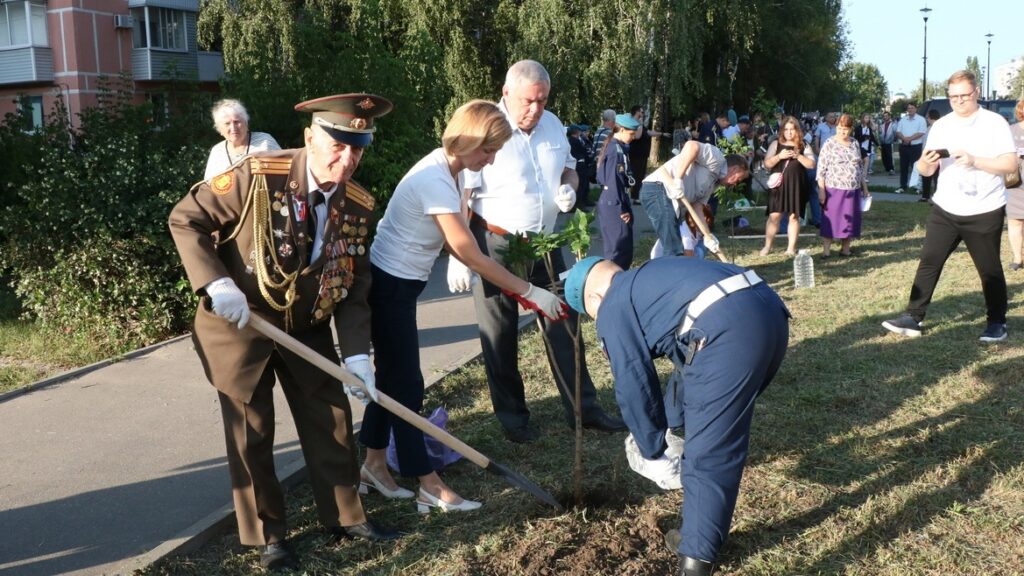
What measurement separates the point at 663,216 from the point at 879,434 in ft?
12.9

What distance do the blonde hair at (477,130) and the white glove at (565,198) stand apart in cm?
121

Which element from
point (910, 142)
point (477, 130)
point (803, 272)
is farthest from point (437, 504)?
point (910, 142)

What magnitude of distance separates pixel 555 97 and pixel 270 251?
774 inches

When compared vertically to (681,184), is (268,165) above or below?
above

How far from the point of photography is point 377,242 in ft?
13.7

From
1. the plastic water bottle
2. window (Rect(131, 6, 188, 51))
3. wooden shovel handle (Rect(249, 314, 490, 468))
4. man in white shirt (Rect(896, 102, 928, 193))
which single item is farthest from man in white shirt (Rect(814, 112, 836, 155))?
window (Rect(131, 6, 188, 51))

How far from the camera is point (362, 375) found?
3674 mm

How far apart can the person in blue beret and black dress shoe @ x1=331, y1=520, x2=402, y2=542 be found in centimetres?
448

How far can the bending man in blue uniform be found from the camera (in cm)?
322

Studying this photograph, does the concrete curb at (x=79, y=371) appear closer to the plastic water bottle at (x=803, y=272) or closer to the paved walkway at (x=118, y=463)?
the paved walkway at (x=118, y=463)

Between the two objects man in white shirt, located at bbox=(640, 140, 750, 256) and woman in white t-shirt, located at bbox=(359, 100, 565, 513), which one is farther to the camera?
man in white shirt, located at bbox=(640, 140, 750, 256)

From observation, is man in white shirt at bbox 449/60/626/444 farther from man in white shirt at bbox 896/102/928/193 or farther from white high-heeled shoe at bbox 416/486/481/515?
man in white shirt at bbox 896/102/928/193

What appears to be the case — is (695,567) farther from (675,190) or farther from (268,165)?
(675,190)

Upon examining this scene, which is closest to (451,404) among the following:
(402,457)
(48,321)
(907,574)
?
(402,457)
